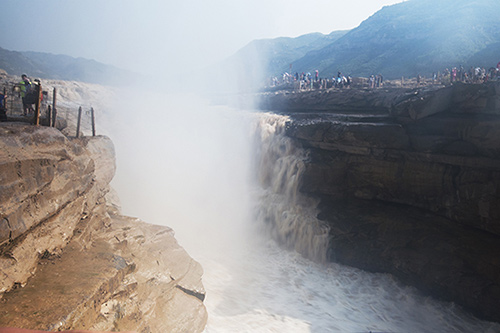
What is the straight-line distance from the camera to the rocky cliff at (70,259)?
12.8 feet

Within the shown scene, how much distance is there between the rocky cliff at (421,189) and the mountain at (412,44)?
2875cm

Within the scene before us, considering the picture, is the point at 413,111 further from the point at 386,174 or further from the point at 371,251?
the point at 371,251

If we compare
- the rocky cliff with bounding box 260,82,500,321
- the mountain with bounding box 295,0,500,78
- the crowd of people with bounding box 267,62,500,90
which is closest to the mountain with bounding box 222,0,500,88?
the mountain with bounding box 295,0,500,78

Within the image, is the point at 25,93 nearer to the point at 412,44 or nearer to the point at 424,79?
the point at 424,79

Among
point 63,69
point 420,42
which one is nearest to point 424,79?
point 420,42

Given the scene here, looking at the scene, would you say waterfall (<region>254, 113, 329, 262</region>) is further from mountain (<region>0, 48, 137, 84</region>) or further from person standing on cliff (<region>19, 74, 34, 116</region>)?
mountain (<region>0, 48, 137, 84</region>)

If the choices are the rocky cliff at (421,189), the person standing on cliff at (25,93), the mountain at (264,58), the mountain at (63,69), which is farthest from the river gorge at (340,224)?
the mountain at (264,58)

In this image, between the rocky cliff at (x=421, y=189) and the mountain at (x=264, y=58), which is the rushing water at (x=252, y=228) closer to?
the rocky cliff at (x=421, y=189)

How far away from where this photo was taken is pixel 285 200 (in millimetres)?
12656

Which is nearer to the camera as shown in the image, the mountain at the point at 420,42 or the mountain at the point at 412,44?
the mountain at the point at 420,42

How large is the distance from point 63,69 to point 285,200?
45.3 metres

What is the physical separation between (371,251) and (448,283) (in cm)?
238

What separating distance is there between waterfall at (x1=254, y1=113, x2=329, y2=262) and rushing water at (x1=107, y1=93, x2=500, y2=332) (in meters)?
0.04

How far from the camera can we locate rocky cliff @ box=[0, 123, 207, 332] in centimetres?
389
